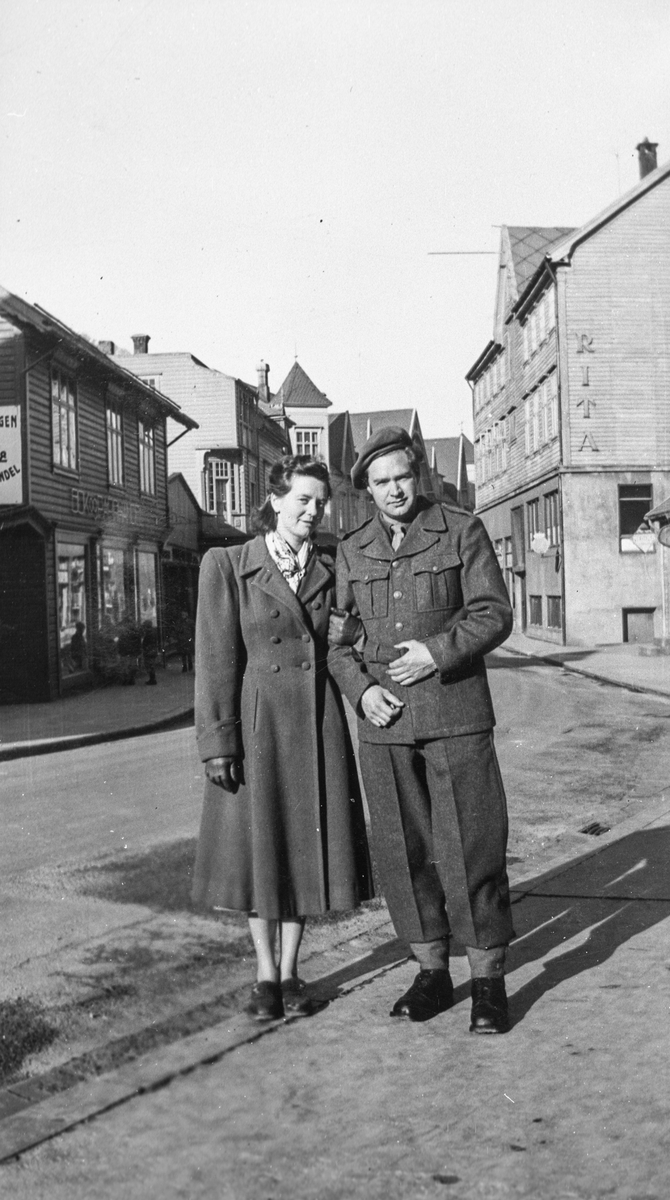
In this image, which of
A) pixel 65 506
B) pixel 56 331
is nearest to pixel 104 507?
pixel 65 506

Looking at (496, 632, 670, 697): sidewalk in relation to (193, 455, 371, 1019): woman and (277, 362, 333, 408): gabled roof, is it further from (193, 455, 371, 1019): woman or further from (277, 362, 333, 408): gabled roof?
(193, 455, 371, 1019): woman

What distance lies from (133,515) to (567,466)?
1471 centimetres

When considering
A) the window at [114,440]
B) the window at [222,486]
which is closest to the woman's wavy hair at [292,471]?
the window at [114,440]

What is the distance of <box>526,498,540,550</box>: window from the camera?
34844mm

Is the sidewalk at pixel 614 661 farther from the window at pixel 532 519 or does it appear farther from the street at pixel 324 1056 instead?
the street at pixel 324 1056

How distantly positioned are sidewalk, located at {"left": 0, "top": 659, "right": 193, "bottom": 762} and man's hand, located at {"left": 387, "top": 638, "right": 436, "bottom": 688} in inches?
357

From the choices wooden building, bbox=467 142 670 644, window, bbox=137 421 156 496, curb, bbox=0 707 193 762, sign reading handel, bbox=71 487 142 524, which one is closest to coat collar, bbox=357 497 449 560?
curb, bbox=0 707 193 762

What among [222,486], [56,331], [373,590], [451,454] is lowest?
[373,590]

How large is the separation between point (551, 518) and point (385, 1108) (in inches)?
1214

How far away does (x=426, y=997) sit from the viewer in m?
3.70

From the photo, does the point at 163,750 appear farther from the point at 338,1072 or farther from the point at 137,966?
the point at 338,1072

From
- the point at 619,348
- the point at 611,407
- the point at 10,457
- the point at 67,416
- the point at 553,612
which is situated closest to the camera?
the point at 10,457

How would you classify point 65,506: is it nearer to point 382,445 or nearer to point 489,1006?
point 382,445

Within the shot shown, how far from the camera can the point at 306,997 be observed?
3826 mm
